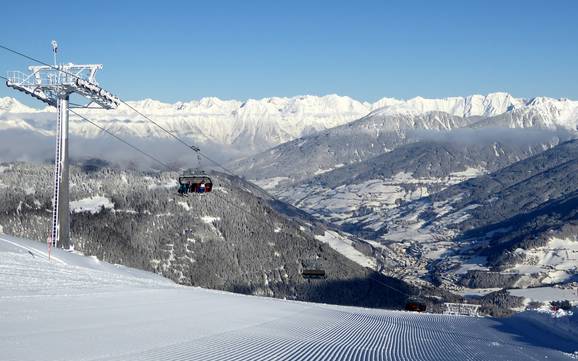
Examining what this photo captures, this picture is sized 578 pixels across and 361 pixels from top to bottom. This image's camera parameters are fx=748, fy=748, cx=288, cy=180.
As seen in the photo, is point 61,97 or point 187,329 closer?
point 187,329

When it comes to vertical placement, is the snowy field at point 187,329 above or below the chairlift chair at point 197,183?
below

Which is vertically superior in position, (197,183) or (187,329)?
(197,183)

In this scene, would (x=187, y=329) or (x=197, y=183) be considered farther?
(x=197, y=183)

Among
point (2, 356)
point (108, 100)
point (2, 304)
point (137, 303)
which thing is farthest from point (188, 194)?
point (2, 356)

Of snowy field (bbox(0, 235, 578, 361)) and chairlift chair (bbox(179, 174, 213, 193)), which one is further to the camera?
chairlift chair (bbox(179, 174, 213, 193))

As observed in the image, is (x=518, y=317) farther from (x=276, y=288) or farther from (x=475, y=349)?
(x=276, y=288)

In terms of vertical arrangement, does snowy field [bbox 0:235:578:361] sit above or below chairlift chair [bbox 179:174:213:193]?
below

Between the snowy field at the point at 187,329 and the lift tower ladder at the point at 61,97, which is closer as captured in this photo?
the snowy field at the point at 187,329

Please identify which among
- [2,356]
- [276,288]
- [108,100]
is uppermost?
[108,100]
